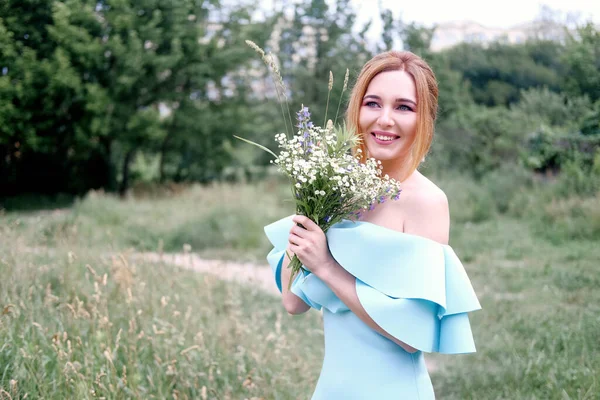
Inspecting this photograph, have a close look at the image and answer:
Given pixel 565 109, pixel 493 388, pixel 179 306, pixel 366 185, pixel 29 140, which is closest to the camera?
pixel 366 185

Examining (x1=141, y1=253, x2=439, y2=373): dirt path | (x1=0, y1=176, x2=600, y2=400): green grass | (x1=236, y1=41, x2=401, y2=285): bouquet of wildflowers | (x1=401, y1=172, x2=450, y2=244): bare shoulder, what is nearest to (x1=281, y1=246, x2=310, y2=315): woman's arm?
(x1=236, y1=41, x2=401, y2=285): bouquet of wildflowers

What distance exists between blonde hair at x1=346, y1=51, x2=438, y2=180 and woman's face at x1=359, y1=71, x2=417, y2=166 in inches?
0.7

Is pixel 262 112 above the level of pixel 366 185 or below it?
below

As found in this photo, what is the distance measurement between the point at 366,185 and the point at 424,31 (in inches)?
765

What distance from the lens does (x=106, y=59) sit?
45.5 feet

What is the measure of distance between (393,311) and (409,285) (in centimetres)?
9

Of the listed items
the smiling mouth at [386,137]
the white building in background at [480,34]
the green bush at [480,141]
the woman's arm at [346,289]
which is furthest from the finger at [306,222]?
the white building in background at [480,34]

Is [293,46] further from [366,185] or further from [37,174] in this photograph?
[366,185]

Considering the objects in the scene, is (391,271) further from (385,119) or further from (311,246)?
(385,119)

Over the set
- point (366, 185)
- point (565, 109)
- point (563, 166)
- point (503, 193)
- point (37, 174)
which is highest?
point (366, 185)

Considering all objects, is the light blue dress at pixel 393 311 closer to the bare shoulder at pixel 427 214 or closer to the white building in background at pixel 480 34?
the bare shoulder at pixel 427 214

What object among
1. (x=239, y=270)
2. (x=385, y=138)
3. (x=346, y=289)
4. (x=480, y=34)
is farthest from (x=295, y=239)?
(x=480, y=34)

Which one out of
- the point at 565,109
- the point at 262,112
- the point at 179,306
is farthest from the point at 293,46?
the point at 179,306

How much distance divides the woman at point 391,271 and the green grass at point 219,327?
131 centimetres
